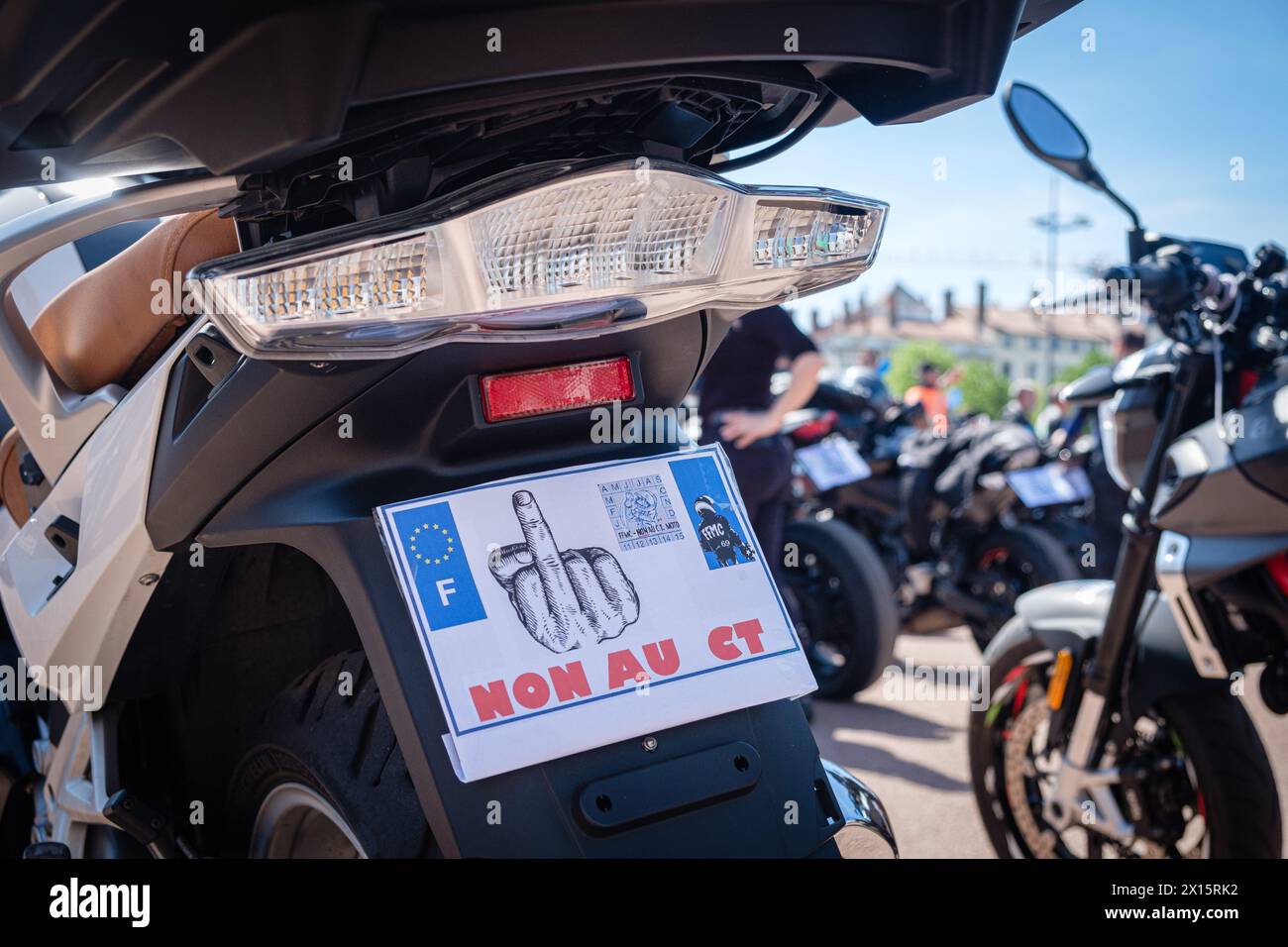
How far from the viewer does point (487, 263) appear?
3.50ft

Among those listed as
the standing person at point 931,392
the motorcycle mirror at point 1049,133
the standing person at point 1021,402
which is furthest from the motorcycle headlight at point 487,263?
the standing person at point 1021,402

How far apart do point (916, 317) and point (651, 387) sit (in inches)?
2666

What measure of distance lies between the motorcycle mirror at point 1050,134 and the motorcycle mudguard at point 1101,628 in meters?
0.91

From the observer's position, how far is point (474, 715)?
1081 millimetres

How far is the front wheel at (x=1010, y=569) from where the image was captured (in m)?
5.40

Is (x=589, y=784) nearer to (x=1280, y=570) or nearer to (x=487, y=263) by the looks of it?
(x=487, y=263)

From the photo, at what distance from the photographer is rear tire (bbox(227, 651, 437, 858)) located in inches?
46.0

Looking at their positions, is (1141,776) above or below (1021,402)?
above

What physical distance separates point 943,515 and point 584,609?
520 centimetres

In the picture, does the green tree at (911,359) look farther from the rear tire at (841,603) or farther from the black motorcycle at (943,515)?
the rear tire at (841,603)

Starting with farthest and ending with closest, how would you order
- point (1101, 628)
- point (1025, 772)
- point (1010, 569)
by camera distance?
point (1010, 569), point (1025, 772), point (1101, 628)

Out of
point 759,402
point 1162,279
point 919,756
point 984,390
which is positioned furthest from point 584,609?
point 984,390

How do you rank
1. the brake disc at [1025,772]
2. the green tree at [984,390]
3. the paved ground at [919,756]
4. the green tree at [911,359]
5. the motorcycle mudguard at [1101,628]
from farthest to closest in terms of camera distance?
the green tree at [911,359] < the green tree at [984,390] < the paved ground at [919,756] < the brake disc at [1025,772] < the motorcycle mudguard at [1101,628]
